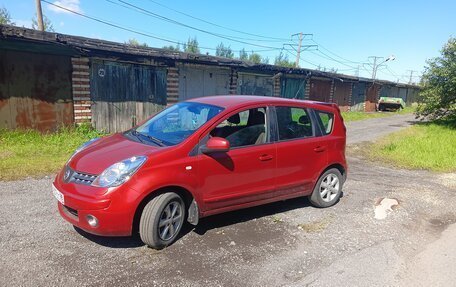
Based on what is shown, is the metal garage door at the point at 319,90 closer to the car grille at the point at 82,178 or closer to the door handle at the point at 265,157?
the door handle at the point at 265,157

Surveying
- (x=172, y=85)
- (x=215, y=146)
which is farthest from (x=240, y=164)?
(x=172, y=85)

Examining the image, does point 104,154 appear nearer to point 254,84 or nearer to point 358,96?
point 254,84

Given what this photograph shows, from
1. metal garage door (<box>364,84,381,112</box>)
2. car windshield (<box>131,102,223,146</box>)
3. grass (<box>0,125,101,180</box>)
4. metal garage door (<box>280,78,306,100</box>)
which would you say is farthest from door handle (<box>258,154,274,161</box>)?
metal garage door (<box>364,84,381,112</box>)

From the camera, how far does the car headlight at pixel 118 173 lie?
3.42 m

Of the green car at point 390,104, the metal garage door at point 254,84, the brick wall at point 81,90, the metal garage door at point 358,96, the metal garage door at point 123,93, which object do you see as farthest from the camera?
the green car at point 390,104

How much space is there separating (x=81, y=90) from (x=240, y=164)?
A: 8138 millimetres

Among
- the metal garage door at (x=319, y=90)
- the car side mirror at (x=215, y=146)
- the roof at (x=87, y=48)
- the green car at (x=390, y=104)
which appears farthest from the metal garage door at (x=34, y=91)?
the green car at (x=390, y=104)

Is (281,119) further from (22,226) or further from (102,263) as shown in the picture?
(22,226)

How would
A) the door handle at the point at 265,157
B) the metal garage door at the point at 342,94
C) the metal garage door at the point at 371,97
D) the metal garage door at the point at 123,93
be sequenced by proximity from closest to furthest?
1. the door handle at the point at 265,157
2. the metal garage door at the point at 123,93
3. the metal garage door at the point at 342,94
4. the metal garage door at the point at 371,97

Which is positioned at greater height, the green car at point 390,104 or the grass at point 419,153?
the green car at point 390,104

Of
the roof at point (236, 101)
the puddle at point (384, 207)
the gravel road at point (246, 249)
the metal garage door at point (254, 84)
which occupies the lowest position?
the puddle at point (384, 207)

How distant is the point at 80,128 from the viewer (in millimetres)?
10602

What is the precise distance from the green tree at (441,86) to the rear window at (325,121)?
14.8 m

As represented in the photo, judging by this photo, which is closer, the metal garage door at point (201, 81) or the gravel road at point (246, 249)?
the gravel road at point (246, 249)
